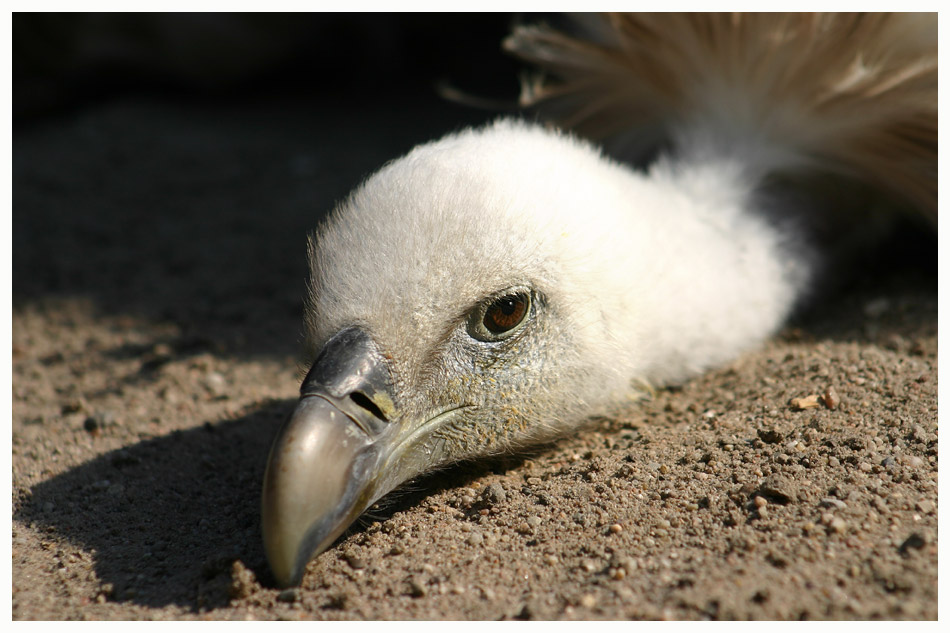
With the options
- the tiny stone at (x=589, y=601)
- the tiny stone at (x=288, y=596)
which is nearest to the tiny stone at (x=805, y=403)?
the tiny stone at (x=589, y=601)

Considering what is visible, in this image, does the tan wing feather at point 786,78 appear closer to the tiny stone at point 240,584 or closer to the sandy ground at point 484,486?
the sandy ground at point 484,486

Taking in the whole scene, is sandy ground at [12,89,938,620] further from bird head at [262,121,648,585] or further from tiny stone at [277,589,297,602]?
bird head at [262,121,648,585]

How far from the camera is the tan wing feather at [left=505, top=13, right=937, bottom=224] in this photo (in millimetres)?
2660

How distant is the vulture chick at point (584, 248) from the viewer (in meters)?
1.85

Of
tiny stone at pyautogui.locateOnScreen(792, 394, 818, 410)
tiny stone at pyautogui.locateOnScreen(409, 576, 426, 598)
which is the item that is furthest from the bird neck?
tiny stone at pyautogui.locateOnScreen(409, 576, 426, 598)

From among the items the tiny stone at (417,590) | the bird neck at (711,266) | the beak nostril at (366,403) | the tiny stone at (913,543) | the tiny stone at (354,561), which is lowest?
the tiny stone at (417,590)

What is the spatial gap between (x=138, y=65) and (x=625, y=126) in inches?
134

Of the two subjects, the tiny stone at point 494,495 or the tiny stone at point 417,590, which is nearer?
the tiny stone at point 417,590

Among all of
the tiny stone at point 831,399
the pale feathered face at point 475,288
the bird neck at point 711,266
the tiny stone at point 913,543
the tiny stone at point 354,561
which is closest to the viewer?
the tiny stone at point 913,543

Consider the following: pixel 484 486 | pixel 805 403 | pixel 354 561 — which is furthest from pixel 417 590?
pixel 805 403

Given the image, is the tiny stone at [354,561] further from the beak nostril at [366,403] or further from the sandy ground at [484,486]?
the beak nostril at [366,403]

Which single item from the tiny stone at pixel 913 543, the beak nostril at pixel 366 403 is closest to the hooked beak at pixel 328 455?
the beak nostril at pixel 366 403

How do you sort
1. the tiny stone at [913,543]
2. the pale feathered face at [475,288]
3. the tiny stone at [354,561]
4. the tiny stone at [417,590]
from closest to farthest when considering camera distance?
the tiny stone at [913,543], the tiny stone at [417,590], the tiny stone at [354,561], the pale feathered face at [475,288]

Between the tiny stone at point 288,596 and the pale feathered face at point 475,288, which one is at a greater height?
the pale feathered face at point 475,288
